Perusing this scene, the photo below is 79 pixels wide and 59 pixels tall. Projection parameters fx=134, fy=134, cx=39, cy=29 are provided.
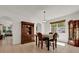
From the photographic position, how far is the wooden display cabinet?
3126 mm

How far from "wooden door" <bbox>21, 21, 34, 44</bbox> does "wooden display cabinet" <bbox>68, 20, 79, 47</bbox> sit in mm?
913

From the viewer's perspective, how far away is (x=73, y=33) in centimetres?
323

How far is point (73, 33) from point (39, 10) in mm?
986

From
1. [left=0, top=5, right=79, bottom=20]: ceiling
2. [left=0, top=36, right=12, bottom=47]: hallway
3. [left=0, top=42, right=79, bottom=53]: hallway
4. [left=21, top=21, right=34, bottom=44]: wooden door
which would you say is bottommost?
[left=0, top=42, right=79, bottom=53]: hallway

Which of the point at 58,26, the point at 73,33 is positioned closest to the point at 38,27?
the point at 58,26

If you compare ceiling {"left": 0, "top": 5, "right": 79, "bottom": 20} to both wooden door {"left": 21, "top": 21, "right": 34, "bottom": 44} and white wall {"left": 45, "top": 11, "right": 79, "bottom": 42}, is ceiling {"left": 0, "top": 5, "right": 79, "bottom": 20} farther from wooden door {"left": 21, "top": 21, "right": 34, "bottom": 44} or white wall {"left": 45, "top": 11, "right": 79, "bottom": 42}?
wooden door {"left": 21, "top": 21, "right": 34, "bottom": 44}

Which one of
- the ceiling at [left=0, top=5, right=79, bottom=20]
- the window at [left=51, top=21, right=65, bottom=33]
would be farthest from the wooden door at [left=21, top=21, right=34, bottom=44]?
the window at [left=51, top=21, right=65, bottom=33]

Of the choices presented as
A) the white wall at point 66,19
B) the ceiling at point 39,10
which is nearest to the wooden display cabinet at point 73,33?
the white wall at point 66,19

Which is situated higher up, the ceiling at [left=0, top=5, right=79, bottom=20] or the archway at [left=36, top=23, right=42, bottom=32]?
the ceiling at [left=0, top=5, right=79, bottom=20]

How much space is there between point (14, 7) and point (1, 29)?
624 millimetres

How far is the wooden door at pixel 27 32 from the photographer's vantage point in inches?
128

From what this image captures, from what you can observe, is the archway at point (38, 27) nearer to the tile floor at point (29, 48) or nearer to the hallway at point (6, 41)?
the tile floor at point (29, 48)
